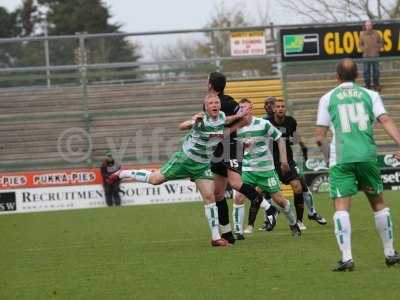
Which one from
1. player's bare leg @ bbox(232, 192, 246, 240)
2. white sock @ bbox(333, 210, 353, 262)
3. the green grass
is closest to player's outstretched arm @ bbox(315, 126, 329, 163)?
white sock @ bbox(333, 210, 353, 262)

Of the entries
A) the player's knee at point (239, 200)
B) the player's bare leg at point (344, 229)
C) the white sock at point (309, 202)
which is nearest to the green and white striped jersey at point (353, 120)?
the player's bare leg at point (344, 229)

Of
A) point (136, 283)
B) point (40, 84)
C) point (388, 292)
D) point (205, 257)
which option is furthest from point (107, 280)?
point (40, 84)

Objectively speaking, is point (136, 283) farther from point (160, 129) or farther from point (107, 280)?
point (160, 129)

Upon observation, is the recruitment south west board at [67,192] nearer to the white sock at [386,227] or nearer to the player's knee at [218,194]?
the player's knee at [218,194]

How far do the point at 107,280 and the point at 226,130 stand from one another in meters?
3.74

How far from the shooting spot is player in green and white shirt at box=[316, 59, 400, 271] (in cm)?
983

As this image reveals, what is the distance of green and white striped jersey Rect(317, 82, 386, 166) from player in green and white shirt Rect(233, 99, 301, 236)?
4429mm

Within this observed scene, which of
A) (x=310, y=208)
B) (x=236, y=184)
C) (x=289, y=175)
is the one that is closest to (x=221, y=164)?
(x=236, y=184)

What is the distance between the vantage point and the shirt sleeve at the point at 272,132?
14500 mm

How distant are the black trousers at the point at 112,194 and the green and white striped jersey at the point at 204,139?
591 inches

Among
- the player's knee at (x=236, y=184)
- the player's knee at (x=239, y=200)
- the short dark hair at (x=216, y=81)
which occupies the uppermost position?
the short dark hair at (x=216, y=81)

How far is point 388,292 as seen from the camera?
8.61m

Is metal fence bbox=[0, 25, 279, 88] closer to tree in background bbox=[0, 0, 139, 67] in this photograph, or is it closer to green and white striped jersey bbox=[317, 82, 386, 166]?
tree in background bbox=[0, 0, 139, 67]

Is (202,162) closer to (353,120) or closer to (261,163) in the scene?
(261,163)
